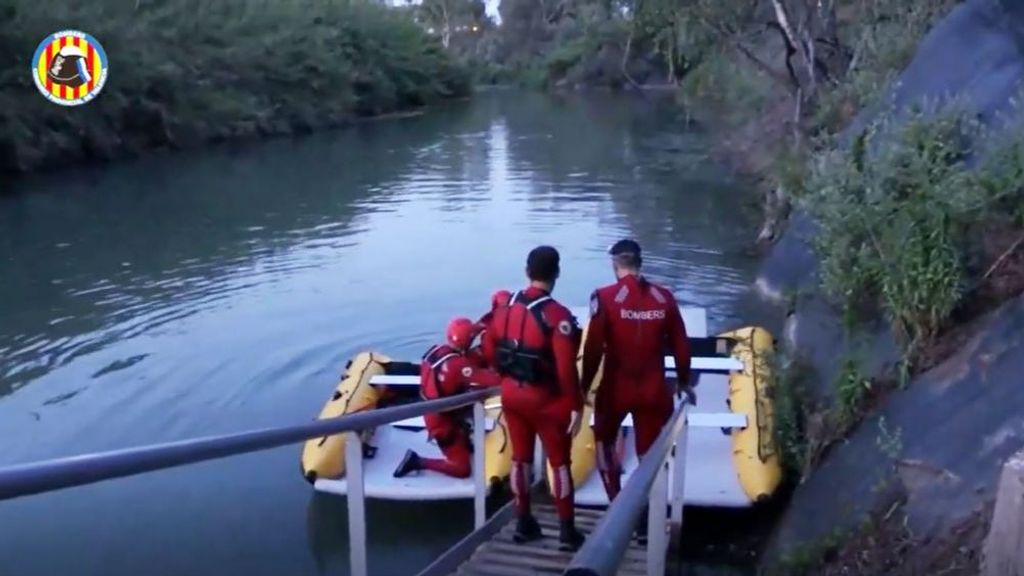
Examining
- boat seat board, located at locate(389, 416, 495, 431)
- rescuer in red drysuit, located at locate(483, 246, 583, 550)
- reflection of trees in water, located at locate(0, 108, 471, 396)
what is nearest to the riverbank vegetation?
reflection of trees in water, located at locate(0, 108, 471, 396)

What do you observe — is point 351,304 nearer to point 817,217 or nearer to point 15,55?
point 817,217

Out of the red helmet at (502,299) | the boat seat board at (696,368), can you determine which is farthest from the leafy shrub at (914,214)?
the red helmet at (502,299)

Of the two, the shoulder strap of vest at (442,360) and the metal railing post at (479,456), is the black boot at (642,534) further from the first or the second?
the shoulder strap of vest at (442,360)

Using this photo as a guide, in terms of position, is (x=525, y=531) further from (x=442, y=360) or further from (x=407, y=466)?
(x=407, y=466)

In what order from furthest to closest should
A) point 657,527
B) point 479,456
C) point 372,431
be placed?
point 372,431
point 479,456
point 657,527

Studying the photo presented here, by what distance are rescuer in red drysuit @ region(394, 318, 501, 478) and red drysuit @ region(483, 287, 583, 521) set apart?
64.9 inches

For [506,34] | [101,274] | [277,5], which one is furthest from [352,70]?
[506,34]

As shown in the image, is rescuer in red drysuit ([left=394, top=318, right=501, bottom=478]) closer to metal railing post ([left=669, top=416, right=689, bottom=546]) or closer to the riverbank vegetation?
metal railing post ([left=669, top=416, right=689, bottom=546])

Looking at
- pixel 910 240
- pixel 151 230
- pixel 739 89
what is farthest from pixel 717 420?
Answer: pixel 739 89

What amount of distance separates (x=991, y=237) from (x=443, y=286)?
32.7 feet

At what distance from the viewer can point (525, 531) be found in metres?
5.99

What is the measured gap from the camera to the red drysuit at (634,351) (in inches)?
234

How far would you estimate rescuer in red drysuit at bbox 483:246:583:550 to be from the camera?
551 cm

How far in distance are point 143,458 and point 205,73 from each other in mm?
39096
